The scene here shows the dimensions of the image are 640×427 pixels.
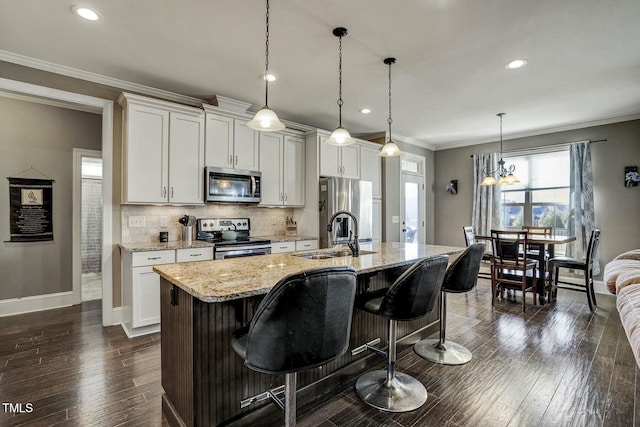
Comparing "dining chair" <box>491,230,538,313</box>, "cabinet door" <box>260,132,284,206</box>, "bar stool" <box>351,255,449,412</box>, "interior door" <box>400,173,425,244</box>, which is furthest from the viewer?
"interior door" <box>400,173,425,244</box>

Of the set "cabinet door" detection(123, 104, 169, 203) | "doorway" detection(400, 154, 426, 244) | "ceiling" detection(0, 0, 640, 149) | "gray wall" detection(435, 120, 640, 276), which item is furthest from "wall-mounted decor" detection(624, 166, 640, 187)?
"cabinet door" detection(123, 104, 169, 203)

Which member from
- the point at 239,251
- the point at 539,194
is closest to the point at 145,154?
the point at 239,251

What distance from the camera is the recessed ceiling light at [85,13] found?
87.4 inches

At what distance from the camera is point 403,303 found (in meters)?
1.86

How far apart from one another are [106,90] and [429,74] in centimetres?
352

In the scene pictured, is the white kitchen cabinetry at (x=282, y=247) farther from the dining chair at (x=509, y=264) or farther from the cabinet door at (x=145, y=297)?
the dining chair at (x=509, y=264)

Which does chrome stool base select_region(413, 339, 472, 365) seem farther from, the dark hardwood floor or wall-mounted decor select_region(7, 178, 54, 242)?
wall-mounted decor select_region(7, 178, 54, 242)

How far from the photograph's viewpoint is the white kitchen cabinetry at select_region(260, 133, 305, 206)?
4332 millimetres

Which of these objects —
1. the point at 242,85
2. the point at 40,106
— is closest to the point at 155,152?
the point at 242,85

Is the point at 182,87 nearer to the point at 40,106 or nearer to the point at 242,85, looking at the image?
the point at 242,85

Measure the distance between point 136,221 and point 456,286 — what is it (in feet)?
11.2

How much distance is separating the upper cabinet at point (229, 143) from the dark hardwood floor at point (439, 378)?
2149 millimetres

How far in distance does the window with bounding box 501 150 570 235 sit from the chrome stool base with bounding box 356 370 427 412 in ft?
15.7

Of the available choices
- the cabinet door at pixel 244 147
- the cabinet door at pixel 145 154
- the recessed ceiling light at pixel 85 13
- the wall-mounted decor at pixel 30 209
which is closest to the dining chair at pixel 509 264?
the cabinet door at pixel 244 147
